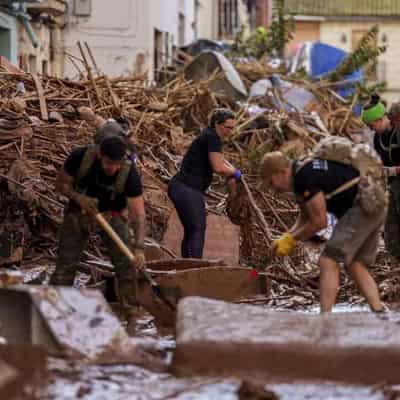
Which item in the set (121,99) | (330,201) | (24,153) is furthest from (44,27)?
(330,201)

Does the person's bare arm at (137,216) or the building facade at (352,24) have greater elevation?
the building facade at (352,24)

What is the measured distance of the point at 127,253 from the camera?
10047 millimetres

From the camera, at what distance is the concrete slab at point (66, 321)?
816cm

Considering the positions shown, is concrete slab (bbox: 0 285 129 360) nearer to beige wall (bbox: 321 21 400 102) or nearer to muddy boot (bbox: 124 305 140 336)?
muddy boot (bbox: 124 305 140 336)

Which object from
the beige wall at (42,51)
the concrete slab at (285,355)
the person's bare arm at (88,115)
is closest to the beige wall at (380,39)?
the beige wall at (42,51)

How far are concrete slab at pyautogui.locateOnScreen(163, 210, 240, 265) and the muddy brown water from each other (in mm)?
5414

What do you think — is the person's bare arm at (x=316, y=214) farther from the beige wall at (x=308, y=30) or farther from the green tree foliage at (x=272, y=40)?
the beige wall at (x=308, y=30)

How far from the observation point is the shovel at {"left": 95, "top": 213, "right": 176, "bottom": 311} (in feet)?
32.8

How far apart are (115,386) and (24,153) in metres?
7.31

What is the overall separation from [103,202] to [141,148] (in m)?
6.09

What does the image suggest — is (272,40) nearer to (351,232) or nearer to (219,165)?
(219,165)

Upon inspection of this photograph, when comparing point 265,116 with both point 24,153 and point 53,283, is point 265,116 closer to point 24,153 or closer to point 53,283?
point 24,153

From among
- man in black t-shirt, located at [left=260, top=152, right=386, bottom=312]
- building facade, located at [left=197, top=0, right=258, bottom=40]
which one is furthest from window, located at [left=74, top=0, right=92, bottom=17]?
man in black t-shirt, located at [left=260, top=152, right=386, bottom=312]

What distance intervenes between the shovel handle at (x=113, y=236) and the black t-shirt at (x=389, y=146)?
3798mm
